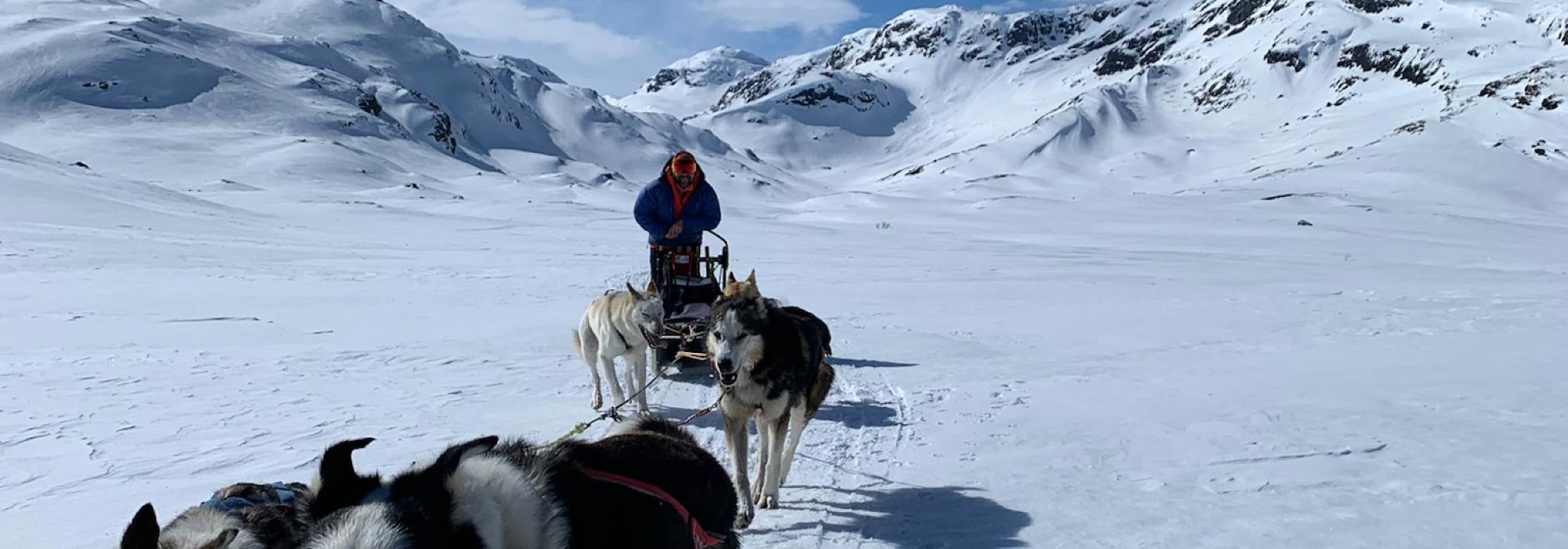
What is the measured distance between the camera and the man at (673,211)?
8281 mm

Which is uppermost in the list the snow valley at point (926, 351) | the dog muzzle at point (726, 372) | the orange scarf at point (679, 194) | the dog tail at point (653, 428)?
the orange scarf at point (679, 194)

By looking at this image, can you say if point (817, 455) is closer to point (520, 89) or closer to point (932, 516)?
point (932, 516)

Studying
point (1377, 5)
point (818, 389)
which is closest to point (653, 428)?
point (818, 389)

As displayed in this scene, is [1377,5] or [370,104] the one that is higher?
[1377,5]

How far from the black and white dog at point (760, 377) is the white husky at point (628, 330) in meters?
1.92

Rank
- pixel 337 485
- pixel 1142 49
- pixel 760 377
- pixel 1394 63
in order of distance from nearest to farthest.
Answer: pixel 337 485, pixel 760 377, pixel 1394 63, pixel 1142 49

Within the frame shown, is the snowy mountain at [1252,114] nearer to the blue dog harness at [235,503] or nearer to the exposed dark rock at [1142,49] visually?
the exposed dark rock at [1142,49]

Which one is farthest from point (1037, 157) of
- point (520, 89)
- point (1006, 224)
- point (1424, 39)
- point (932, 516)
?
point (932, 516)

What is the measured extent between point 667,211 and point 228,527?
622cm

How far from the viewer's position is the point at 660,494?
2.70 m

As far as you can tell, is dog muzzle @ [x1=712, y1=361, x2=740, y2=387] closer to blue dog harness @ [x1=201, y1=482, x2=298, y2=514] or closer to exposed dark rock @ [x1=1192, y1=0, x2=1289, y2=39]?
blue dog harness @ [x1=201, y1=482, x2=298, y2=514]

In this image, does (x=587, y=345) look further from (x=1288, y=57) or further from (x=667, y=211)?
(x=1288, y=57)

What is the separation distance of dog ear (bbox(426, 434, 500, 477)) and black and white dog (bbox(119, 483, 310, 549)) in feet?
1.00

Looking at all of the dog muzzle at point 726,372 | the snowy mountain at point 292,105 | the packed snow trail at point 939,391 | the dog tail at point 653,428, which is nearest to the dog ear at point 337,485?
the dog tail at point 653,428
